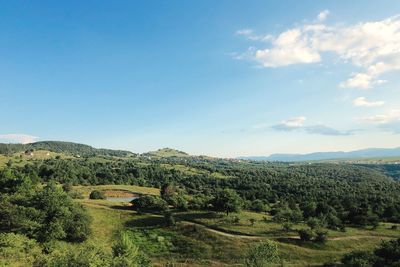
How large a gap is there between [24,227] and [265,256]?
46.6 m

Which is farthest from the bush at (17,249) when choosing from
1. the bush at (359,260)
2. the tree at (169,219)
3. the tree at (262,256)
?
the bush at (359,260)

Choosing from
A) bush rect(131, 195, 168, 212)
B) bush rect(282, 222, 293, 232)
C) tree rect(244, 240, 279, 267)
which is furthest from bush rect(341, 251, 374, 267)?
bush rect(131, 195, 168, 212)

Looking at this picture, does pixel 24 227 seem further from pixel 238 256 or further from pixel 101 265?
pixel 238 256

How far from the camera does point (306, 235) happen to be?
77562 mm

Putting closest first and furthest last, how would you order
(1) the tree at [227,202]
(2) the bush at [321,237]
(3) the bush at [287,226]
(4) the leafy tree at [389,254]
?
(4) the leafy tree at [389,254] → (2) the bush at [321,237] → (3) the bush at [287,226] → (1) the tree at [227,202]

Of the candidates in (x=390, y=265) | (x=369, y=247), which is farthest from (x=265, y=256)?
(x=369, y=247)

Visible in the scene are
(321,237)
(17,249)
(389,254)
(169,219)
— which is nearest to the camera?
(389,254)

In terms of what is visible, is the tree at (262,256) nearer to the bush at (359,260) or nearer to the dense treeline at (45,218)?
the bush at (359,260)

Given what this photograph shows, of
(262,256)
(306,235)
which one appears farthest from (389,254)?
(262,256)

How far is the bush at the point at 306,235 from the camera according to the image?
7744 centimetres

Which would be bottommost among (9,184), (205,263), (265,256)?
(205,263)

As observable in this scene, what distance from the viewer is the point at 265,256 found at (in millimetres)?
53250

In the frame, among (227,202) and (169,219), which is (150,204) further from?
(227,202)

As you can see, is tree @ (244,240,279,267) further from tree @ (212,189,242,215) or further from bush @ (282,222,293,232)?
tree @ (212,189,242,215)
